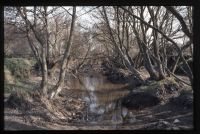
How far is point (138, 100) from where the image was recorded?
5.36 metres

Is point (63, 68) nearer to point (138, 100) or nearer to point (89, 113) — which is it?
point (89, 113)

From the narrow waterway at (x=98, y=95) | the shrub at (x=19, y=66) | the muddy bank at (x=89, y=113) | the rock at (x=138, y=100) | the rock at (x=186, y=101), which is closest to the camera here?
the muddy bank at (x=89, y=113)

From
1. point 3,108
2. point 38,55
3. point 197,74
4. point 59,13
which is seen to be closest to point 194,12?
point 197,74

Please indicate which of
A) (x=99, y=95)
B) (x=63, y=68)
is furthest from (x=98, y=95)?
(x=63, y=68)

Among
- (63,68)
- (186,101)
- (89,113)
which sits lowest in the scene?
(89,113)

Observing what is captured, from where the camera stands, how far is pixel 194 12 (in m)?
3.09

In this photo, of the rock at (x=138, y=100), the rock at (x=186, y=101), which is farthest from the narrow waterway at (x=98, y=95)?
the rock at (x=186, y=101)

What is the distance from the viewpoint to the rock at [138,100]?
16.2ft

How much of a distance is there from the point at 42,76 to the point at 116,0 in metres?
2.11

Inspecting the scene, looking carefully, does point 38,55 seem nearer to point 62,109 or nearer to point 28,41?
point 28,41

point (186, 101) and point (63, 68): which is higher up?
point (63, 68)

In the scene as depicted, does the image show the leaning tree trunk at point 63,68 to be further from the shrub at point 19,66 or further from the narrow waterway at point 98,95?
the shrub at point 19,66

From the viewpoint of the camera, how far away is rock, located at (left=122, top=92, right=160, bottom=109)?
493 cm

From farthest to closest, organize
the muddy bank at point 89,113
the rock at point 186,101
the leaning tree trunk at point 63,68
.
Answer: the leaning tree trunk at point 63,68, the rock at point 186,101, the muddy bank at point 89,113
